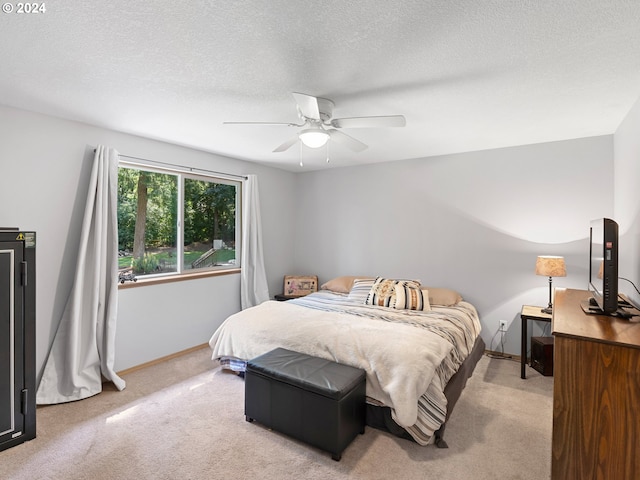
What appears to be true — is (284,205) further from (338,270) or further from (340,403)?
(340,403)

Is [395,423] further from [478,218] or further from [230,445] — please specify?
[478,218]

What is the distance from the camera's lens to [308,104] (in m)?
2.05

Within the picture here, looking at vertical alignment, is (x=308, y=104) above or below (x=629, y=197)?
above

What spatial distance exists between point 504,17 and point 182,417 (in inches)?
125

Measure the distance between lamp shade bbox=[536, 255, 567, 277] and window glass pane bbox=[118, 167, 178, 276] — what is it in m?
3.96

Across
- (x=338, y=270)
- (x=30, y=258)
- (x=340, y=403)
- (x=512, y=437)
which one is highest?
(x=30, y=258)

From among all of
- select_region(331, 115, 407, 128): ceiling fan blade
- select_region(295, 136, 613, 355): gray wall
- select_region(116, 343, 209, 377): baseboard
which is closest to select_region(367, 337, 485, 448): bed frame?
select_region(295, 136, 613, 355): gray wall

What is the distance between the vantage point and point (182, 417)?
8.19 ft

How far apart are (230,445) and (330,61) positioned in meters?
2.48

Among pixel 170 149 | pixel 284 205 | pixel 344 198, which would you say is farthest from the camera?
pixel 284 205

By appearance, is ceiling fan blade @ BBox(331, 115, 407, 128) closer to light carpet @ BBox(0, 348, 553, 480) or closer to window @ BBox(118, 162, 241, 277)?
light carpet @ BBox(0, 348, 553, 480)

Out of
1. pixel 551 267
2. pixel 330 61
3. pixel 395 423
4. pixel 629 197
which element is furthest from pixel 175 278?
pixel 629 197

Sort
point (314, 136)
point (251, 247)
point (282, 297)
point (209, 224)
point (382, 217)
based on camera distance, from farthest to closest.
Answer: point (282, 297), point (382, 217), point (251, 247), point (209, 224), point (314, 136)

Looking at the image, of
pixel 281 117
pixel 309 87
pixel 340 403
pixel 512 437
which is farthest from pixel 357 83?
pixel 512 437
